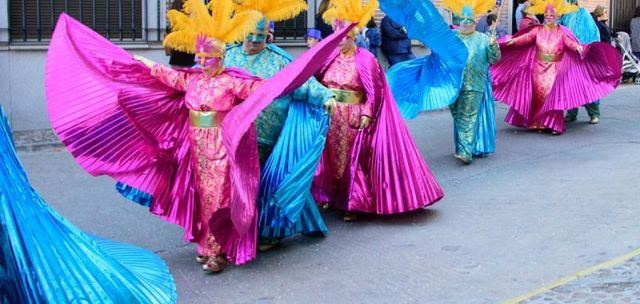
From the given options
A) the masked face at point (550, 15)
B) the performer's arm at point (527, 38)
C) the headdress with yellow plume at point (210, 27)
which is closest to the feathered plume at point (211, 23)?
the headdress with yellow plume at point (210, 27)

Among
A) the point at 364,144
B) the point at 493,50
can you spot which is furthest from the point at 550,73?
the point at 364,144

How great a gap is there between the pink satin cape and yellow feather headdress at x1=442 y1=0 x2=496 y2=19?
353cm

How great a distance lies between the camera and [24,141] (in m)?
9.23

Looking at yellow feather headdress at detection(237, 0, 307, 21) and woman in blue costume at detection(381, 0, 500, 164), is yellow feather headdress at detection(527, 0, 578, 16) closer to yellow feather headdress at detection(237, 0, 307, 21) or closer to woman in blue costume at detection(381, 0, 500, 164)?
woman in blue costume at detection(381, 0, 500, 164)

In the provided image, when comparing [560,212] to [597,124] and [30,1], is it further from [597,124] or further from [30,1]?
[30,1]

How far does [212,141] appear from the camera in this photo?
482 cm

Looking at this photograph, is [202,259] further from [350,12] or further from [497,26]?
[497,26]

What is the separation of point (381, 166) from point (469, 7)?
2.47m

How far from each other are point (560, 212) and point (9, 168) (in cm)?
444

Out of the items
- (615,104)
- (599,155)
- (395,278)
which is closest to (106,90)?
(395,278)

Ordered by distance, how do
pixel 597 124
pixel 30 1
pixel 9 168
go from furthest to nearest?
pixel 597 124
pixel 30 1
pixel 9 168

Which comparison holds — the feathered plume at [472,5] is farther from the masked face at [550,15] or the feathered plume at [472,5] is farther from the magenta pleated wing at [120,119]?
the magenta pleated wing at [120,119]

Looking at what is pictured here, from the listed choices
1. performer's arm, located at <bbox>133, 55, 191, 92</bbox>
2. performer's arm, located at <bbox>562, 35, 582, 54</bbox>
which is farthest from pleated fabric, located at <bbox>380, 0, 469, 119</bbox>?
performer's arm, located at <bbox>562, 35, 582, 54</bbox>

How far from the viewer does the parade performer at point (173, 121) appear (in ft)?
15.9
